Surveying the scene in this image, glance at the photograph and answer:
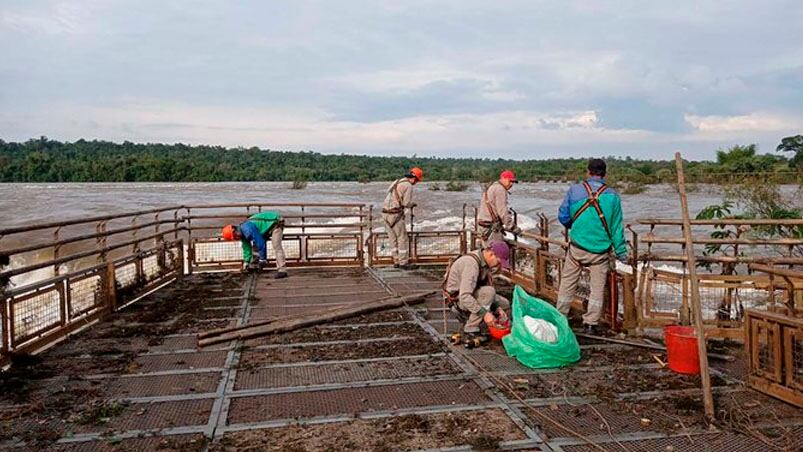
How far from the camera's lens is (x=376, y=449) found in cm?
350

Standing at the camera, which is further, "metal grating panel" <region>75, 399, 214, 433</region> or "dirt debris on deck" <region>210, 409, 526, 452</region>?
"metal grating panel" <region>75, 399, 214, 433</region>

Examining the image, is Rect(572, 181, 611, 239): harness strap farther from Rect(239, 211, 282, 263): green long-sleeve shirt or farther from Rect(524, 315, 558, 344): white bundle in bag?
Rect(239, 211, 282, 263): green long-sleeve shirt

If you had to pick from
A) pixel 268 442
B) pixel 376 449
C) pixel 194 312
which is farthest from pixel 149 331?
pixel 376 449

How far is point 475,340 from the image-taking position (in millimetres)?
5594

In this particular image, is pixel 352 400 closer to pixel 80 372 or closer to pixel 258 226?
pixel 80 372

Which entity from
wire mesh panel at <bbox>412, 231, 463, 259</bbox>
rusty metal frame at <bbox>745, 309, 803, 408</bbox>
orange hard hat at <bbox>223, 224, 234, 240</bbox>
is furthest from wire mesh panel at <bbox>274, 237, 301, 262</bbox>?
rusty metal frame at <bbox>745, 309, 803, 408</bbox>

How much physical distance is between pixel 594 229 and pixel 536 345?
1.46 meters

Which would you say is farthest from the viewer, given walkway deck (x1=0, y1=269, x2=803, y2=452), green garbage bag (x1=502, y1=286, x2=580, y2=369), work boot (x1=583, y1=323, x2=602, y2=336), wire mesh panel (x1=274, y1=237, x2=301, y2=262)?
wire mesh panel (x1=274, y1=237, x2=301, y2=262)

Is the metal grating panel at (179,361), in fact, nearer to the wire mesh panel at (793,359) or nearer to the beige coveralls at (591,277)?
the beige coveralls at (591,277)

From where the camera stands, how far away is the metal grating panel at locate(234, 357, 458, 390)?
4730 millimetres

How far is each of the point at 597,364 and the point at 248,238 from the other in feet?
21.3

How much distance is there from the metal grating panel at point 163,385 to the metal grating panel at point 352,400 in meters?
0.50

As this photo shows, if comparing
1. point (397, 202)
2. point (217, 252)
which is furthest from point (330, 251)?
point (397, 202)

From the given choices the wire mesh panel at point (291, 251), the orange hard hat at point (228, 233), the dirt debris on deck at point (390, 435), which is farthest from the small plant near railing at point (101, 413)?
the wire mesh panel at point (291, 251)
